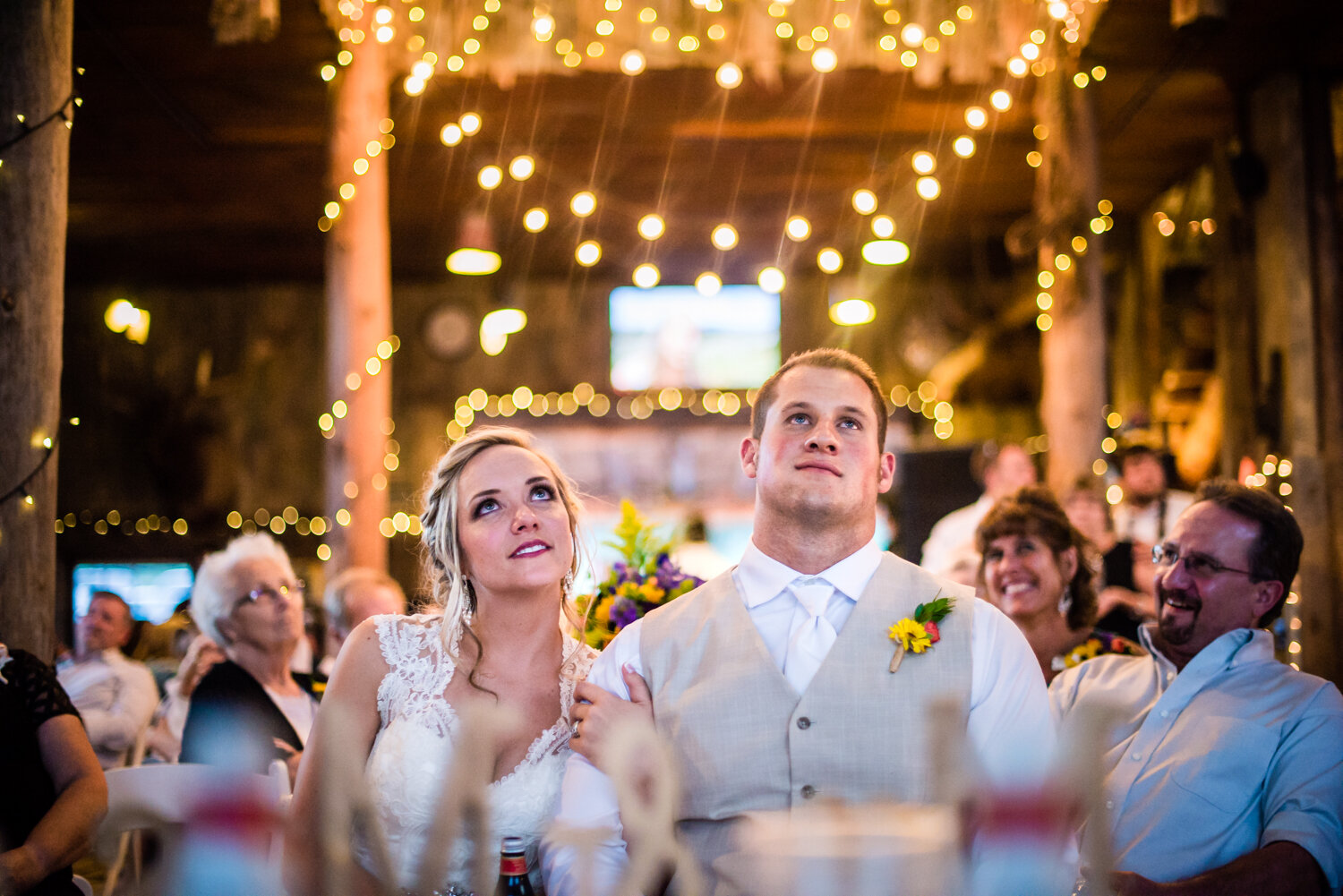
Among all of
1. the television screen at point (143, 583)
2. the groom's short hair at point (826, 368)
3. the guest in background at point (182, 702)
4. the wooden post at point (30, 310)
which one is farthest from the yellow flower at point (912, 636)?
the television screen at point (143, 583)

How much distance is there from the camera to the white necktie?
1896 millimetres

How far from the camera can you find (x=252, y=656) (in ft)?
11.0

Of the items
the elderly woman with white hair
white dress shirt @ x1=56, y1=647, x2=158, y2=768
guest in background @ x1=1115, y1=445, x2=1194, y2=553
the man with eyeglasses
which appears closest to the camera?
the man with eyeglasses

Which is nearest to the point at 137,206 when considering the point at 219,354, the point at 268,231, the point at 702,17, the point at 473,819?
the point at 268,231

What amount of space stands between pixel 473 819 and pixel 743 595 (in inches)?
38.9

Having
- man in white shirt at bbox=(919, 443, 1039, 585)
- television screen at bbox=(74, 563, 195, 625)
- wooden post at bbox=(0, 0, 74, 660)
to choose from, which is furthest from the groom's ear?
television screen at bbox=(74, 563, 195, 625)

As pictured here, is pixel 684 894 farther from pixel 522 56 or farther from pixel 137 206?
pixel 137 206

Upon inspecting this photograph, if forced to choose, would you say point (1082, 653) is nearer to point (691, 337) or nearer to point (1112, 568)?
point (1112, 568)

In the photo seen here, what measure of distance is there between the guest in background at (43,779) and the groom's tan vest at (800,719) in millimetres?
1246

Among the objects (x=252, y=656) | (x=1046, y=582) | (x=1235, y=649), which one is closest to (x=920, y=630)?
(x=1235, y=649)

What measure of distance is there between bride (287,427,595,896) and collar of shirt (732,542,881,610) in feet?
1.54

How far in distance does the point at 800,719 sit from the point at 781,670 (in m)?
0.11

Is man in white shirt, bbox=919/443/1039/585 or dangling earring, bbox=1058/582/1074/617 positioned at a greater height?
man in white shirt, bbox=919/443/1039/585

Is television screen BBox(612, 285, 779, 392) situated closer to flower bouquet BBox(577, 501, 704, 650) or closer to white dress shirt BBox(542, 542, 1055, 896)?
flower bouquet BBox(577, 501, 704, 650)
